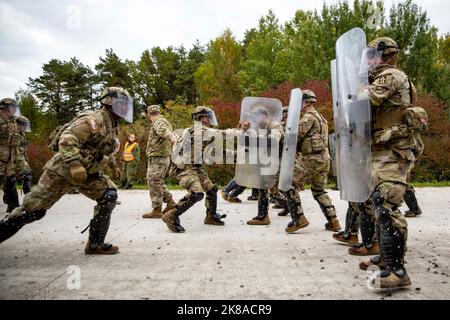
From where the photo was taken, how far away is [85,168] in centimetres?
407

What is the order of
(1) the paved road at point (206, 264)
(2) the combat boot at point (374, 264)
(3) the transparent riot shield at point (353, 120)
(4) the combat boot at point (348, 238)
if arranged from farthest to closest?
1. (4) the combat boot at point (348, 238)
2. (2) the combat boot at point (374, 264)
3. (3) the transparent riot shield at point (353, 120)
4. (1) the paved road at point (206, 264)

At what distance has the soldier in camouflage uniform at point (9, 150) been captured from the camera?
23.0ft

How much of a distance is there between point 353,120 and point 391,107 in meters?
0.32

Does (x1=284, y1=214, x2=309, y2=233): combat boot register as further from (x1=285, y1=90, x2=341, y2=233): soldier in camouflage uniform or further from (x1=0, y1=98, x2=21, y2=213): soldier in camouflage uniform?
(x1=0, y1=98, x2=21, y2=213): soldier in camouflage uniform

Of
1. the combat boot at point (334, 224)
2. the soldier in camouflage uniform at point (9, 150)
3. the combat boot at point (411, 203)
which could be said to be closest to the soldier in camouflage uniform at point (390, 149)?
the combat boot at point (334, 224)

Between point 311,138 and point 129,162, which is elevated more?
point 311,138

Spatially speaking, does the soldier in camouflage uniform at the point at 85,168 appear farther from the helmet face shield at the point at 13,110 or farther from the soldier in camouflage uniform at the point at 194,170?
the helmet face shield at the point at 13,110

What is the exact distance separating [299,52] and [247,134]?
20.4m

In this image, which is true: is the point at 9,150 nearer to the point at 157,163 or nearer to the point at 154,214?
the point at 157,163

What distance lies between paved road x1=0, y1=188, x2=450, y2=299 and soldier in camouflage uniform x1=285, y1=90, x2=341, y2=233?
0.25 m

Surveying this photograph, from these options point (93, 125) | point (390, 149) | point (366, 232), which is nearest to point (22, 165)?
point (93, 125)

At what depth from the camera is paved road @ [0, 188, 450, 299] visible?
3064 mm

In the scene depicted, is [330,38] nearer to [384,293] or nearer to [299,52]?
[299,52]

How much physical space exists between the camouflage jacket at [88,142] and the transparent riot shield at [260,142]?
242 cm
